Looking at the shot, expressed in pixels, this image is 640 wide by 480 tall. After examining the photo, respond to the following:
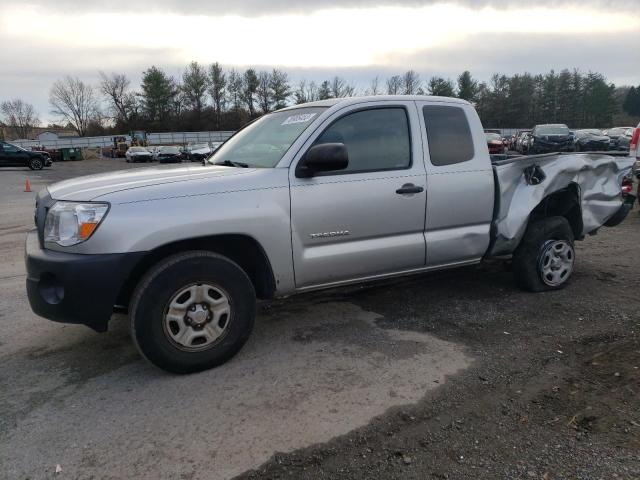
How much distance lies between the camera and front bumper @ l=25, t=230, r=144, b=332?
3010mm

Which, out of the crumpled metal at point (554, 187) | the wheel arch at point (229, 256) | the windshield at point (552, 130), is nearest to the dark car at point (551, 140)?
the windshield at point (552, 130)

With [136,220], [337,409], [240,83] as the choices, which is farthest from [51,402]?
[240,83]

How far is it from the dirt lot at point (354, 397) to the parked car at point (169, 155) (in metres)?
40.2

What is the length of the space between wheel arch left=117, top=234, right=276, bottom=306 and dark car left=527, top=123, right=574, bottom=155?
22.3 metres

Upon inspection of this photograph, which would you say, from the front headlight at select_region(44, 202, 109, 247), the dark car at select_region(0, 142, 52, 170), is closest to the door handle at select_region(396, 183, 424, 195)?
the front headlight at select_region(44, 202, 109, 247)

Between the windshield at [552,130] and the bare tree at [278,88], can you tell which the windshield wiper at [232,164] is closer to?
the windshield at [552,130]

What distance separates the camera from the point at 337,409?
2.96 metres

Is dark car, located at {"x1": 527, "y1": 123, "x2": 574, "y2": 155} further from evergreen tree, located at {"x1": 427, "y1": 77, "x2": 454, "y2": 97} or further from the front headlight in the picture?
evergreen tree, located at {"x1": 427, "y1": 77, "x2": 454, "y2": 97}

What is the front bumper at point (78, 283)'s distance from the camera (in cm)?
301

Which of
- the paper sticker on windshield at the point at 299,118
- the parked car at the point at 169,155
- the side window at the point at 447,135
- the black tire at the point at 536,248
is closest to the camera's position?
the paper sticker on windshield at the point at 299,118

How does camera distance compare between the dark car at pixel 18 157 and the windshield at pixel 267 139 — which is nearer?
the windshield at pixel 267 139

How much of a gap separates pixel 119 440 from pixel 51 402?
0.70 metres

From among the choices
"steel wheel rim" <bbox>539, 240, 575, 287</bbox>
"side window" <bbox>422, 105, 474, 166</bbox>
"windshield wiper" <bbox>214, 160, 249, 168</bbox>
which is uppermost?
"side window" <bbox>422, 105, 474, 166</bbox>

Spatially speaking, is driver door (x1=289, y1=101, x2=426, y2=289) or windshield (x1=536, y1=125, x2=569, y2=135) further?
windshield (x1=536, y1=125, x2=569, y2=135)
